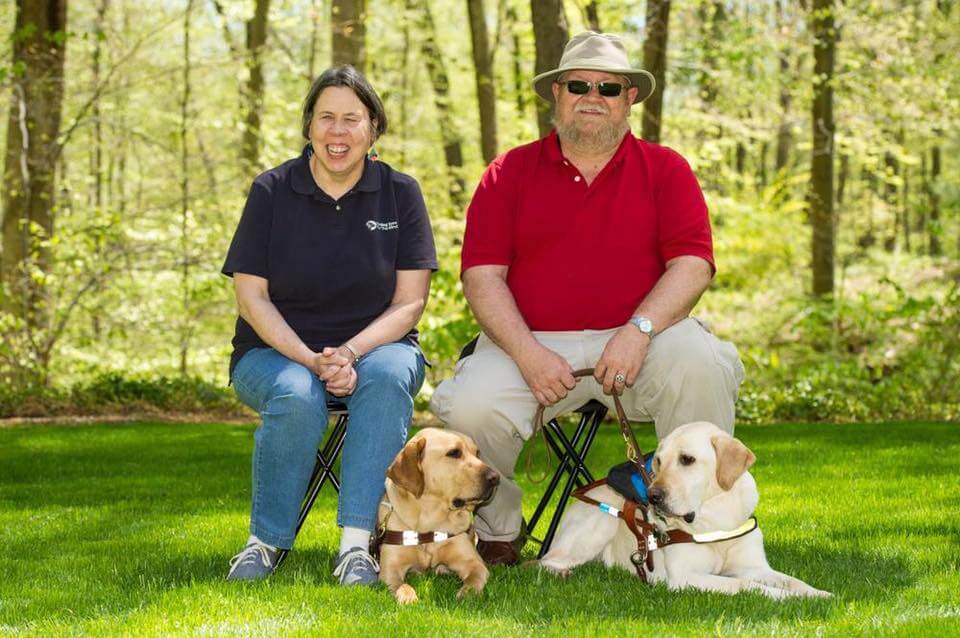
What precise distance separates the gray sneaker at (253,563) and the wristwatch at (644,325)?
157 centimetres

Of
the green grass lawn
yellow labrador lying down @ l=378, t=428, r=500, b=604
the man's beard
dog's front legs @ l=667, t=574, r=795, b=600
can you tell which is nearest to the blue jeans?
yellow labrador lying down @ l=378, t=428, r=500, b=604

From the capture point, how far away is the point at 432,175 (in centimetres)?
1831

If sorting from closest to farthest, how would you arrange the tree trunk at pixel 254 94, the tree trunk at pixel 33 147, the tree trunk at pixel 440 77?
1. the tree trunk at pixel 33 147
2. the tree trunk at pixel 254 94
3. the tree trunk at pixel 440 77

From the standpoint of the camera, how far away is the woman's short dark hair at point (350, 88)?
14.6ft

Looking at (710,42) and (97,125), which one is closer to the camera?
(97,125)

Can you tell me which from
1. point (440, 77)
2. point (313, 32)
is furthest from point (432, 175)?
point (440, 77)

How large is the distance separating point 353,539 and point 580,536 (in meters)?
0.84

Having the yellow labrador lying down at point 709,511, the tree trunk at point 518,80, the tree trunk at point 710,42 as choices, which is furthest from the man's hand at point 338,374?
the tree trunk at point 518,80

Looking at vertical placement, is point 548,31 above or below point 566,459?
above

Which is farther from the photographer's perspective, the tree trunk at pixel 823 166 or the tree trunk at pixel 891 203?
the tree trunk at pixel 891 203

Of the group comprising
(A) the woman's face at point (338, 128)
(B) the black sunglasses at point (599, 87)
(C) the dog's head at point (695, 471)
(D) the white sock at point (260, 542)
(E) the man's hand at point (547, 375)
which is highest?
(B) the black sunglasses at point (599, 87)

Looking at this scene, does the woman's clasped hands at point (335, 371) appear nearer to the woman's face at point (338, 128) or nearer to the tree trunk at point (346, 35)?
the woman's face at point (338, 128)

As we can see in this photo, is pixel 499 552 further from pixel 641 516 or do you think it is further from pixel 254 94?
pixel 254 94

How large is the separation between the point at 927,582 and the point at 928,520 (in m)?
1.33
